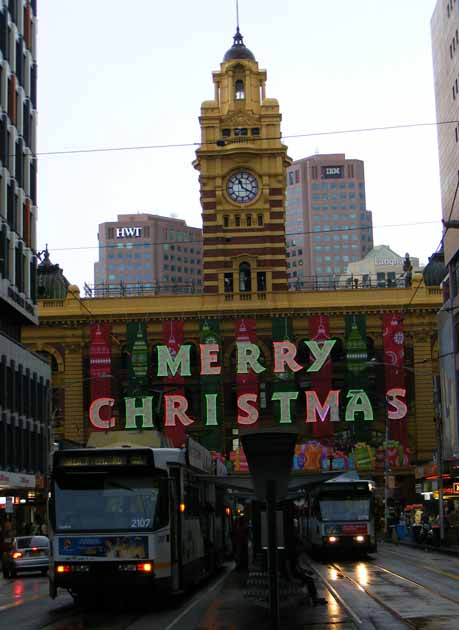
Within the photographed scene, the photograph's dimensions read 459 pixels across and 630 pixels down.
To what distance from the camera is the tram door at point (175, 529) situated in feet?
Result: 73.2

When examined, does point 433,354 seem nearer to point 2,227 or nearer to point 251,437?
point 2,227

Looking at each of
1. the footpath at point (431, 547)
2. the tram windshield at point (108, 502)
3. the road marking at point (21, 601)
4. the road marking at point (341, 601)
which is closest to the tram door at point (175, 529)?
the tram windshield at point (108, 502)

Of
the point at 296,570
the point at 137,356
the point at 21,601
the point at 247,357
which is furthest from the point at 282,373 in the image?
the point at 296,570

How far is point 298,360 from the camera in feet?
276

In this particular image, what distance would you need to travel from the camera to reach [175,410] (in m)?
77.2

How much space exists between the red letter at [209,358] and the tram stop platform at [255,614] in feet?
171

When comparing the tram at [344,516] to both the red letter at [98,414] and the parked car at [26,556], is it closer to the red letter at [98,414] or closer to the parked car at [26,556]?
the parked car at [26,556]

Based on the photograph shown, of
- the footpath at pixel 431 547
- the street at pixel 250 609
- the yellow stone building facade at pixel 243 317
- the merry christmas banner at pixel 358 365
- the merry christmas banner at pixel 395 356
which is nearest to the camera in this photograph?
the street at pixel 250 609

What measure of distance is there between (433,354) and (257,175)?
18481mm

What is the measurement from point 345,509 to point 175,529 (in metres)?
20.9

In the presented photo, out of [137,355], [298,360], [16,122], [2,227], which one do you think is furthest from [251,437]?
[298,360]

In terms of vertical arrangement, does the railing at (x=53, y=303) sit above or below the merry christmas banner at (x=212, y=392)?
above

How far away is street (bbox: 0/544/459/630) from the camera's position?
19438 millimetres

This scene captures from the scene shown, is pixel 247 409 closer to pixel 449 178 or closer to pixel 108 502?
pixel 449 178
